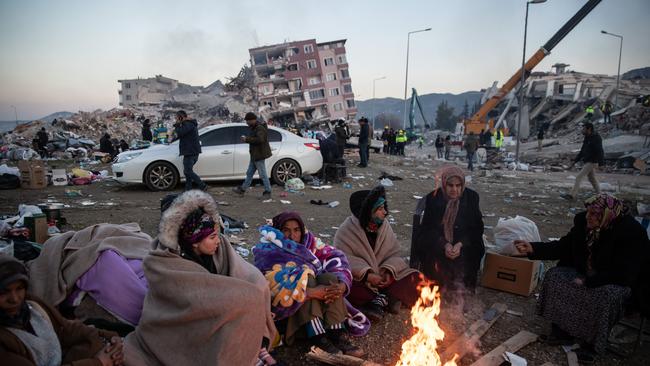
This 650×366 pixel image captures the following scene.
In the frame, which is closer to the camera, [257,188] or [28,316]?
[28,316]

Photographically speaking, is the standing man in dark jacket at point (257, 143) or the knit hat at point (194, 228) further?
the standing man in dark jacket at point (257, 143)

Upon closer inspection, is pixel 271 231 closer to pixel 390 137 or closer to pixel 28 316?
pixel 28 316

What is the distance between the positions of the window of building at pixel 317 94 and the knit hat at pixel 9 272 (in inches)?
2055

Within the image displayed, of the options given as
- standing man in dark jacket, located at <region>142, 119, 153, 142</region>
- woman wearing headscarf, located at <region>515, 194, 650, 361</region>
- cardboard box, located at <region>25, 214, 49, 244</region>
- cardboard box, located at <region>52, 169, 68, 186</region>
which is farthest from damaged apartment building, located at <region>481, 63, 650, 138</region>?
cardboard box, located at <region>25, 214, 49, 244</region>

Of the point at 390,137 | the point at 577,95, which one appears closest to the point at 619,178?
the point at 390,137

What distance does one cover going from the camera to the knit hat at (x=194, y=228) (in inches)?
91.7

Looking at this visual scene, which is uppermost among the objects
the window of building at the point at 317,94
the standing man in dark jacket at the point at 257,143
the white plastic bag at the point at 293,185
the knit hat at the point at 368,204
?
the window of building at the point at 317,94

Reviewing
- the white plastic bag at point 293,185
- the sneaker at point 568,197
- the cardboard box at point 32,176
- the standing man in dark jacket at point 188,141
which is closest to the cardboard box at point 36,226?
the standing man in dark jacket at point 188,141

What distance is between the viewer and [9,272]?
1.75 meters

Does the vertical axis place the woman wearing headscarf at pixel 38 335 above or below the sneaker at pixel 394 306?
above

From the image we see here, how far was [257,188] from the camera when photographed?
9258 millimetres

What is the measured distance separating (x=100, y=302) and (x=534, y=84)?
47.9 m

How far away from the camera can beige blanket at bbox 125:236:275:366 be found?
2.20 metres

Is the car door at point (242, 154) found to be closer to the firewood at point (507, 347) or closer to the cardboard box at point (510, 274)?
the cardboard box at point (510, 274)
